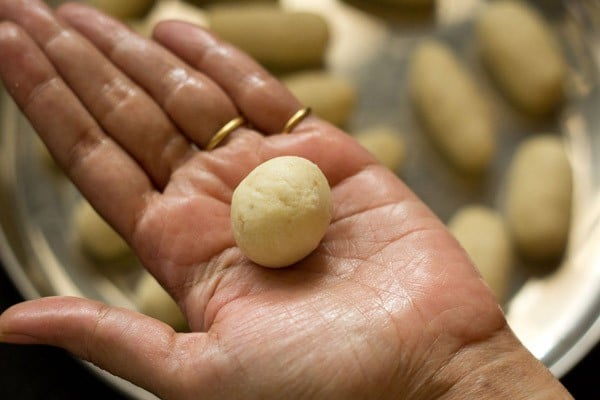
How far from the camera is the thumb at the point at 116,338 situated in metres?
0.70

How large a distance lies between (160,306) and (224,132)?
37 cm

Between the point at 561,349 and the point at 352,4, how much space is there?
910 mm

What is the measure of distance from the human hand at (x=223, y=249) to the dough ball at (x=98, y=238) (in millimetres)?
314

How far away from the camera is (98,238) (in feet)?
3.93

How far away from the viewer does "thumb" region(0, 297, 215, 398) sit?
696mm

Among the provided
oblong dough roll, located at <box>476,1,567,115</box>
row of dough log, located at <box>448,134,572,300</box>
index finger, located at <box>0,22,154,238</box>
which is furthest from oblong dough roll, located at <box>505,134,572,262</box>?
index finger, located at <box>0,22,154,238</box>

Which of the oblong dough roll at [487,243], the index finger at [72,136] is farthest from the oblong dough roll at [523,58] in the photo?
the index finger at [72,136]

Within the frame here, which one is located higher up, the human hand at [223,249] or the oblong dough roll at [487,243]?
the human hand at [223,249]

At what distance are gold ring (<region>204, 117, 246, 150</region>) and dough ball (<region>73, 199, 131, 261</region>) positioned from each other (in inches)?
14.6

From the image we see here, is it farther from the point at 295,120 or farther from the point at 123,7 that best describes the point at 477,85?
the point at 123,7

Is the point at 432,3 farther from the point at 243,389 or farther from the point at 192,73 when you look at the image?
the point at 243,389

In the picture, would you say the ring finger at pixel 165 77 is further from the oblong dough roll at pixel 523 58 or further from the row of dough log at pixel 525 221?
the oblong dough roll at pixel 523 58

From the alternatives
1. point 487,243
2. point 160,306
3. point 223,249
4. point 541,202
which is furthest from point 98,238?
point 541,202

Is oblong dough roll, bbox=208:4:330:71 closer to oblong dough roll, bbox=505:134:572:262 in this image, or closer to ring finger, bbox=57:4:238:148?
ring finger, bbox=57:4:238:148
